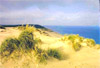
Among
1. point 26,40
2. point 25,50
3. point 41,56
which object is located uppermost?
point 26,40

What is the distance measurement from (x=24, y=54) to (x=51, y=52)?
102 centimetres

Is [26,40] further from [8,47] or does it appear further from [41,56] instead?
[41,56]

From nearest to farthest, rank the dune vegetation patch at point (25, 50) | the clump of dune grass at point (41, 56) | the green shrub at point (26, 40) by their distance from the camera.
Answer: the clump of dune grass at point (41, 56) → the dune vegetation patch at point (25, 50) → the green shrub at point (26, 40)

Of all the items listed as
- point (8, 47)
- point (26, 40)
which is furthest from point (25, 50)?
point (8, 47)

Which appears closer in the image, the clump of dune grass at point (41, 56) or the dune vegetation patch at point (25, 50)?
the clump of dune grass at point (41, 56)

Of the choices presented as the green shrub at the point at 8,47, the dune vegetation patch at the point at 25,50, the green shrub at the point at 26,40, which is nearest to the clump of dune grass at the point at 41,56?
the dune vegetation patch at the point at 25,50

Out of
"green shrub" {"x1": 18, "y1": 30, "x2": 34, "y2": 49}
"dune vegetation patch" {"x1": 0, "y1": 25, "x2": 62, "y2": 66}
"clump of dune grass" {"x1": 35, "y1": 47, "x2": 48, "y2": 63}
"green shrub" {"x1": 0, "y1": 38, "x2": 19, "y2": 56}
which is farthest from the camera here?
"green shrub" {"x1": 18, "y1": 30, "x2": 34, "y2": 49}

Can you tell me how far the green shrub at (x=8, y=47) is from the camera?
4760 mm

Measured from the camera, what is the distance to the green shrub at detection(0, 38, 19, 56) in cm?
476

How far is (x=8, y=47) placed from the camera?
4.89 m

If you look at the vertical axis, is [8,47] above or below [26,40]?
below

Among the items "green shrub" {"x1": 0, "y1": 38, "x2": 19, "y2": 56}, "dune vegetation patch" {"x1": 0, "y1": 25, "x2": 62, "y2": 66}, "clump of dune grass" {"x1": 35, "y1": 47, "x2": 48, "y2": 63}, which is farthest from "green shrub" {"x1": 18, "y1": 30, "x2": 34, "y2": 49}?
"clump of dune grass" {"x1": 35, "y1": 47, "x2": 48, "y2": 63}

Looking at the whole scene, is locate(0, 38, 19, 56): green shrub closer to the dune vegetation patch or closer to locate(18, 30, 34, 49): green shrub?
the dune vegetation patch

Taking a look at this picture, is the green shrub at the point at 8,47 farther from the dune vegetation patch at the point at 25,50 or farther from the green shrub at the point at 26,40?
the green shrub at the point at 26,40
